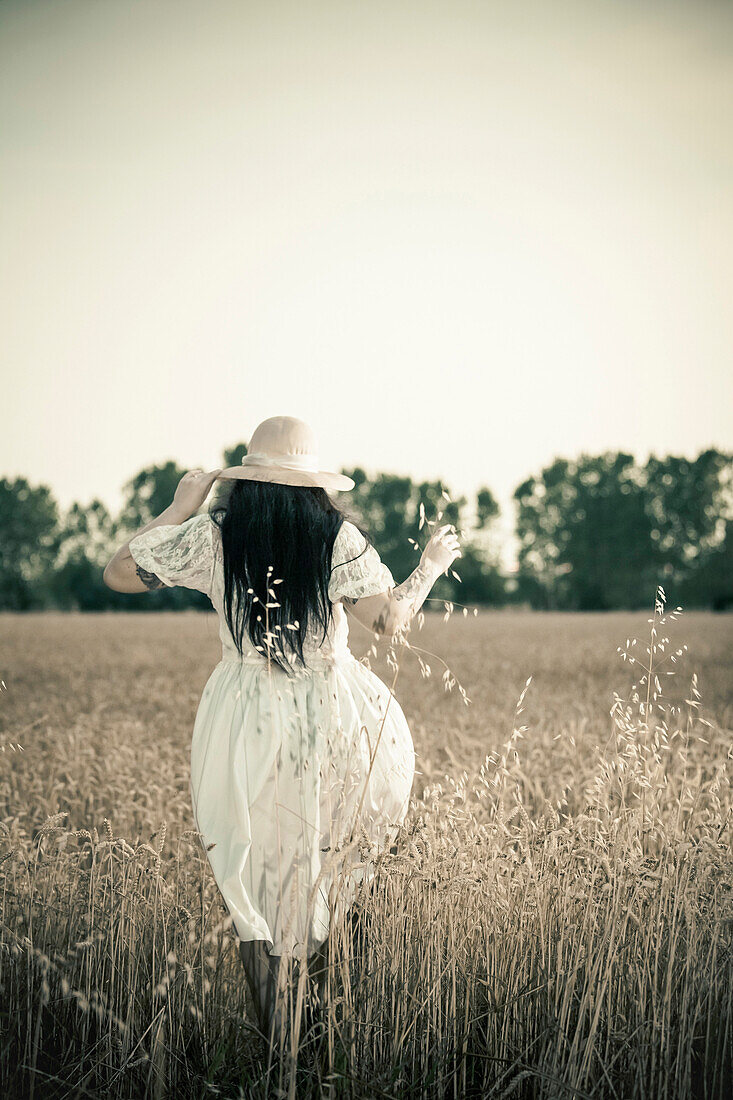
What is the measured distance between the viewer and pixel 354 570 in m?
2.90

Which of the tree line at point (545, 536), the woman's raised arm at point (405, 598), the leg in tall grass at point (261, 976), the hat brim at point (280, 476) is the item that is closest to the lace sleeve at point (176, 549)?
the hat brim at point (280, 476)

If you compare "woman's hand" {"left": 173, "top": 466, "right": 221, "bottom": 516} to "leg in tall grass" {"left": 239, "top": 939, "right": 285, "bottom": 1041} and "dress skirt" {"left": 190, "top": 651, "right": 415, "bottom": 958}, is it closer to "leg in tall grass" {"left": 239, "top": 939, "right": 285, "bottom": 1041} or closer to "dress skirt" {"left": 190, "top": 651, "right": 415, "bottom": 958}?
"dress skirt" {"left": 190, "top": 651, "right": 415, "bottom": 958}

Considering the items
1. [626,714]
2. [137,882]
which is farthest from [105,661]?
[626,714]

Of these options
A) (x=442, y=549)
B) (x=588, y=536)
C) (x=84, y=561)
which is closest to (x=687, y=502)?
(x=588, y=536)

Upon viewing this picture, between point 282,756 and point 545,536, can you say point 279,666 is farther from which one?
point 545,536

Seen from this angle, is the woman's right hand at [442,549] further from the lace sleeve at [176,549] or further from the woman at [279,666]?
the lace sleeve at [176,549]

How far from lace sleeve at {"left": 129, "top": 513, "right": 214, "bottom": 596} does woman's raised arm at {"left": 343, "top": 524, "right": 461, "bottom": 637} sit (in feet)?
1.64

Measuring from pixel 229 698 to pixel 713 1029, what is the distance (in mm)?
1882

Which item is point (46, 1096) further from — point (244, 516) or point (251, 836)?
point (244, 516)

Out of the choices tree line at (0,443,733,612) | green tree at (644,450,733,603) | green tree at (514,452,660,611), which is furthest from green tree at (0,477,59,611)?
green tree at (644,450,733,603)

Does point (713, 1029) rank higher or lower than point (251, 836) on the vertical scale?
Answer: lower

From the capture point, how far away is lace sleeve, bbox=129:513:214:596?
2947mm

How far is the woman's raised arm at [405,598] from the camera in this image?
287cm

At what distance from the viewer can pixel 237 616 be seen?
2992 millimetres
